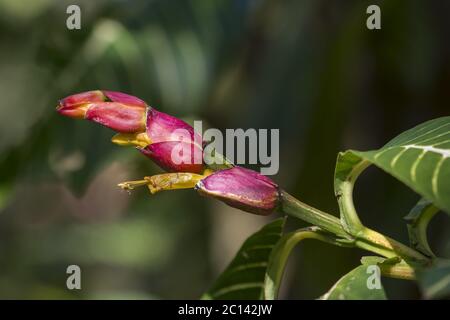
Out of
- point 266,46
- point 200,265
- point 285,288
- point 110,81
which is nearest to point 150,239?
point 200,265

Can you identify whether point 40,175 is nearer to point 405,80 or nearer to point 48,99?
point 48,99

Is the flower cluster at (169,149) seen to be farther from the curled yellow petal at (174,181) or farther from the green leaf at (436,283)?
the green leaf at (436,283)

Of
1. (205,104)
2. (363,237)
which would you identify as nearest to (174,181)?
(363,237)

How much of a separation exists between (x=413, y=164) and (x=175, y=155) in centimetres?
21

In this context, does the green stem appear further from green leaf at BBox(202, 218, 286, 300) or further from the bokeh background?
the bokeh background

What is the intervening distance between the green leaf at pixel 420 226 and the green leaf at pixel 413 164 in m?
0.07

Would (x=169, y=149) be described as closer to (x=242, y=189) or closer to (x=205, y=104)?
(x=242, y=189)

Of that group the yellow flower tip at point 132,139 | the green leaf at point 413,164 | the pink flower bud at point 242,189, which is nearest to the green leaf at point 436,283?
the green leaf at point 413,164

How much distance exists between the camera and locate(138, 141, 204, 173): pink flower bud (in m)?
0.76

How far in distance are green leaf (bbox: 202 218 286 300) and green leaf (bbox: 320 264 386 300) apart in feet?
0.37

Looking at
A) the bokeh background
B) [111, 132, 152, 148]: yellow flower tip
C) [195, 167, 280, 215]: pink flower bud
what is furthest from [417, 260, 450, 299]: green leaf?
the bokeh background

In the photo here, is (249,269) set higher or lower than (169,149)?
lower

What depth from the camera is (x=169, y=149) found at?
0.76 metres

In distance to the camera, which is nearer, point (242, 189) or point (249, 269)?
point (242, 189)
